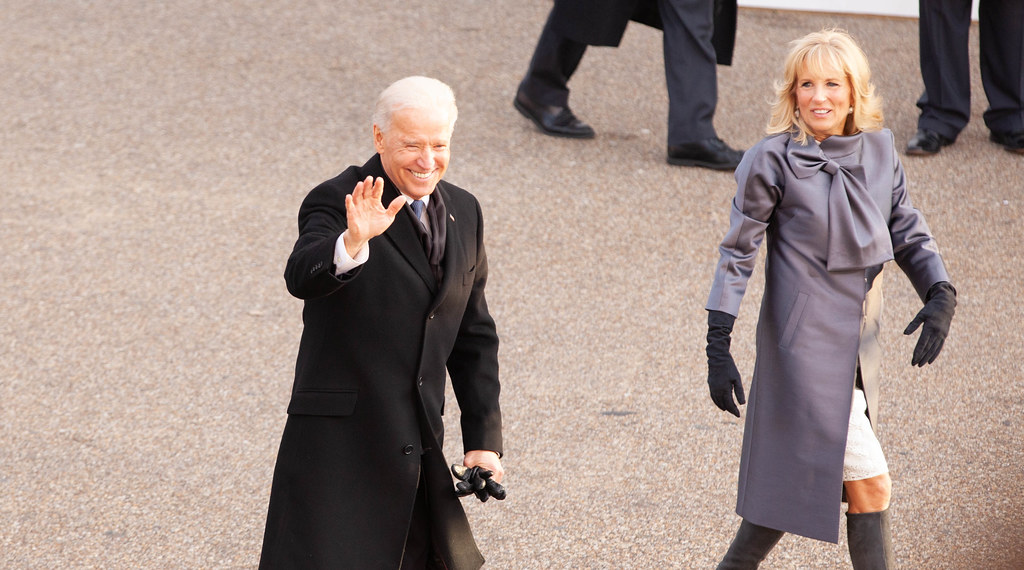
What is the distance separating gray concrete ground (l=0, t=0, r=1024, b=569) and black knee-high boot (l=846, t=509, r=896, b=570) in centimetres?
62

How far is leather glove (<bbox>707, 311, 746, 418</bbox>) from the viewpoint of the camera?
124 inches

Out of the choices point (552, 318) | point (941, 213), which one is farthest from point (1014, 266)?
point (552, 318)

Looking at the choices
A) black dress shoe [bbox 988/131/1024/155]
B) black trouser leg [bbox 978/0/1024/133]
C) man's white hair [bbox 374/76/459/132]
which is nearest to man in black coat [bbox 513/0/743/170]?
black trouser leg [bbox 978/0/1024/133]

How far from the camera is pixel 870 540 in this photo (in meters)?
3.28

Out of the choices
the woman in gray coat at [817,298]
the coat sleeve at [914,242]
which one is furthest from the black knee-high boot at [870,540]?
the coat sleeve at [914,242]

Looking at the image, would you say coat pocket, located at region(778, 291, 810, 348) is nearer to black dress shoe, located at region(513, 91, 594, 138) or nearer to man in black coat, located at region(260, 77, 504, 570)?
man in black coat, located at region(260, 77, 504, 570)

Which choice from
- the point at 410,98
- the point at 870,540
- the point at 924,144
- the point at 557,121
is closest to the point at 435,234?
the point at 410,98

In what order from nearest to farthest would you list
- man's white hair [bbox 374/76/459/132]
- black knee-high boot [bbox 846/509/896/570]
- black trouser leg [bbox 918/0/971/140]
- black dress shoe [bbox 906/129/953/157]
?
man's white hair [bbox 374/76/459/132] < black knee-high boot [bbox 846/509/896/570] < black trouser leg [bbox 918/0/971/140] < black dress shoe [bbox 906/129/953/157]

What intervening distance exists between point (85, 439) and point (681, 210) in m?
3.52

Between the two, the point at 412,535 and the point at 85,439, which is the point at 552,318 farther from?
the point at 412,535

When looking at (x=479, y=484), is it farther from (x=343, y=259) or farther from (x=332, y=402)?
(x=343, y=259)

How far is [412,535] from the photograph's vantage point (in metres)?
3.02

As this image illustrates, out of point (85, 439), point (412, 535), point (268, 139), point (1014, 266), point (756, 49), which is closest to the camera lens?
point (412, 535)

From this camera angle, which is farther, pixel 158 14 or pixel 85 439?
pixel 158 14
